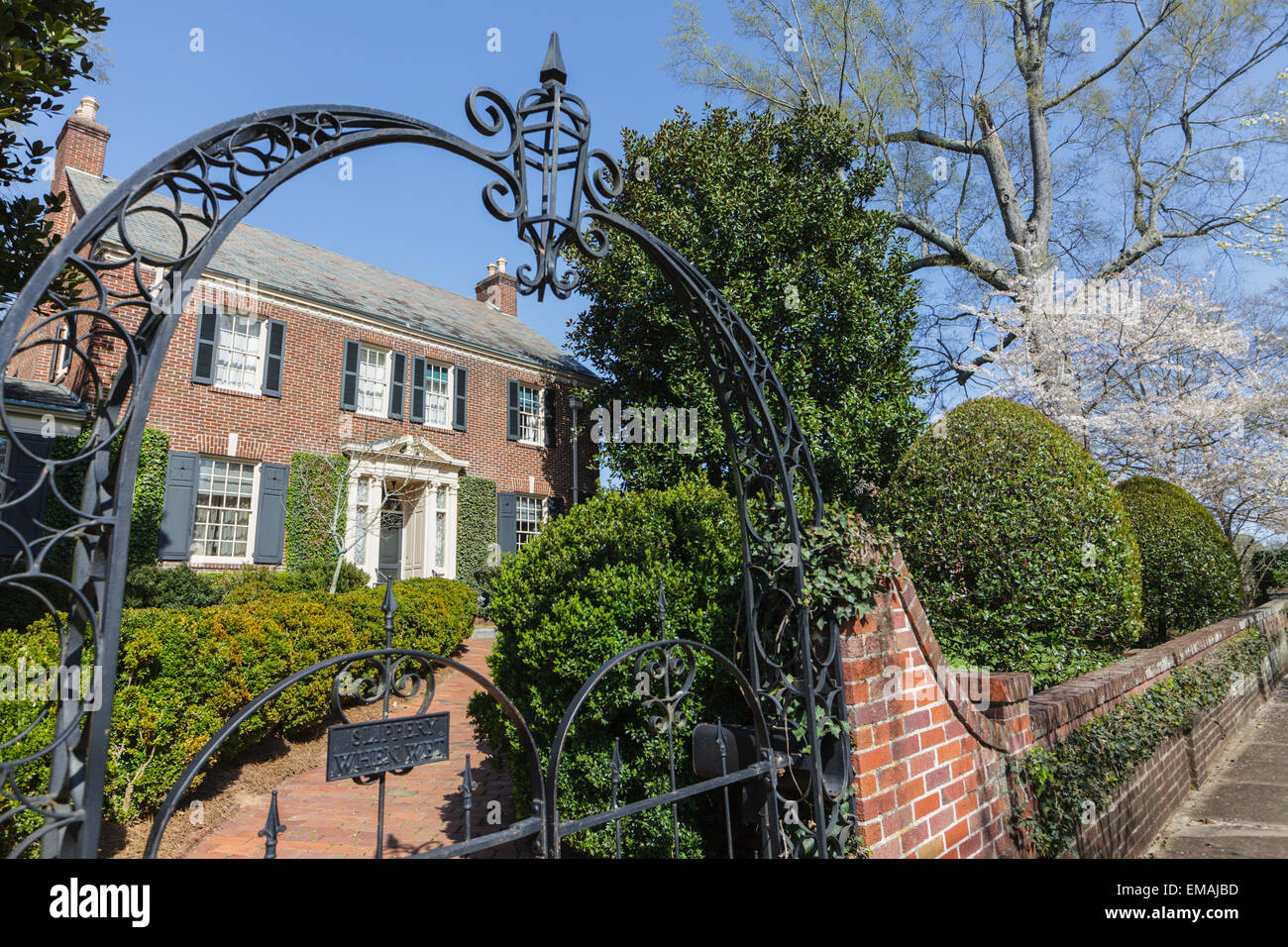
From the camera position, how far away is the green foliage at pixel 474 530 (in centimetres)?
1549

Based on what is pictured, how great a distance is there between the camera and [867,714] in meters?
2.84

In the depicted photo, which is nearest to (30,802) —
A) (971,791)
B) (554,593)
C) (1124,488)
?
(554,593)

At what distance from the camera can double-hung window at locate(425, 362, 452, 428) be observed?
51.4 ft

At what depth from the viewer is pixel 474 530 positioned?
15797mm

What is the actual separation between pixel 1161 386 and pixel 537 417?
48.8 ft

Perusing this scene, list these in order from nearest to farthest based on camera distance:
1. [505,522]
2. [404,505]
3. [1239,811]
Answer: [1239,811] < [404,505] < [505,522]

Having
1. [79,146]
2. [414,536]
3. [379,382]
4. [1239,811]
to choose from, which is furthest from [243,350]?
[1239,811]

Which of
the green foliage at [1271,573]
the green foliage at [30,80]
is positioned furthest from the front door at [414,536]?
the green foliage at [1271,573]

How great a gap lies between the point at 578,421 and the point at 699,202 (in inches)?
307

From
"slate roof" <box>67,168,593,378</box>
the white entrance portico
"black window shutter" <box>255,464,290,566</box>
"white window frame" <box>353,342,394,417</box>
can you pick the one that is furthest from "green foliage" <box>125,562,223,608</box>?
"slate roof" <box>67,168,593,378</box>

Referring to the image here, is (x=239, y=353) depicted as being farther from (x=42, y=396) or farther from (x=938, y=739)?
(x=938, y=739)

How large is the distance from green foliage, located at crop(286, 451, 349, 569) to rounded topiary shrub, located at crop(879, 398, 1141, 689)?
10936mm
